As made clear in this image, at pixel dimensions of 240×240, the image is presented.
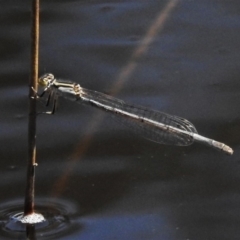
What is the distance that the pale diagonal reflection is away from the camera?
2.27 meters

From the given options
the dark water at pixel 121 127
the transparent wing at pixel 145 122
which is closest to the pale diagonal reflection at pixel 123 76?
the dark water at pixel 121 127

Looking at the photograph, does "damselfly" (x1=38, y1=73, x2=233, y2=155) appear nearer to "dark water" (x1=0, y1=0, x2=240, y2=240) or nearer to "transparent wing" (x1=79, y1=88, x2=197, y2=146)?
"transparent wing" (x1=79, y1=88, x2=197, y2=146)

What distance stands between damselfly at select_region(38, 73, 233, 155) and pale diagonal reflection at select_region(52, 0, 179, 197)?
6.4 inches

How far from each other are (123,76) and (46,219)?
2.17ft

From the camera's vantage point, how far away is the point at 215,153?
92.0 inches

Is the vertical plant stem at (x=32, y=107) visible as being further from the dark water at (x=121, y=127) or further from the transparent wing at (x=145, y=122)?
the transparent wing at (x=145, y=122)

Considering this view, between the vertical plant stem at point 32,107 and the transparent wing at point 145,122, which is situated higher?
the transparent wing at point 145,122

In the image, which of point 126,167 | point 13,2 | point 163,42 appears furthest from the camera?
point 13,2

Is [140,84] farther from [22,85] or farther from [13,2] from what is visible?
[13,2]

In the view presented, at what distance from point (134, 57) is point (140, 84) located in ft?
0.49

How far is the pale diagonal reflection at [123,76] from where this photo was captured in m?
2.27

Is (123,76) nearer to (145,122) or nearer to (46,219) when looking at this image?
(145,122)

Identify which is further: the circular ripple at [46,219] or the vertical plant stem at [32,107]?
the circular ripple at [46,219]

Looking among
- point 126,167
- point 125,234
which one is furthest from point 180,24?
point 125,234
